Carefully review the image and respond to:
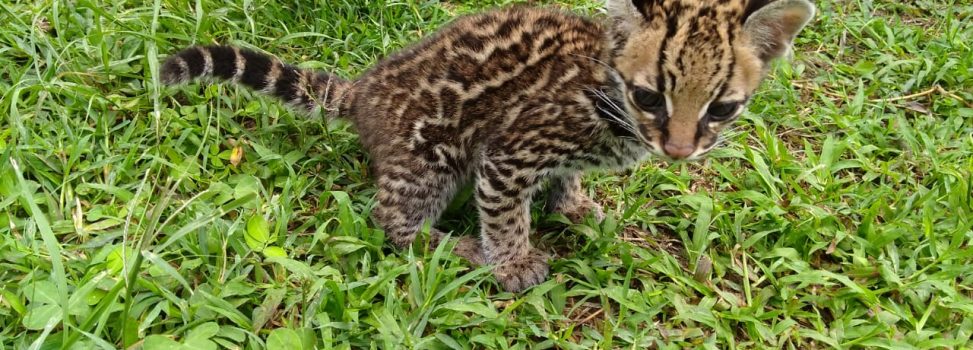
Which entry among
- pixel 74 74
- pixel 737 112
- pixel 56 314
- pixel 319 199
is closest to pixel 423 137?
pixel 319 199

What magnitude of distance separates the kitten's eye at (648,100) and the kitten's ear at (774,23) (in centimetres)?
42

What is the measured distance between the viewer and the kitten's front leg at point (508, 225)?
11.3ft

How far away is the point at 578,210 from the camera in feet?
13.1

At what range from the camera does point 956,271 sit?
3.54m

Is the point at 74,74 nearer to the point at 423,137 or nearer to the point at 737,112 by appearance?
the point at 423,137

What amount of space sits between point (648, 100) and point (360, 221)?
4.73ft

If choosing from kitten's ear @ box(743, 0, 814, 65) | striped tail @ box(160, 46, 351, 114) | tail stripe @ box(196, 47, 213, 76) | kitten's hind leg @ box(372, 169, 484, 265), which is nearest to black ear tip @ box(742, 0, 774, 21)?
kitten's ear @ box(743, 0, 814, 65)

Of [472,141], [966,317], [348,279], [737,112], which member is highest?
[737,112]

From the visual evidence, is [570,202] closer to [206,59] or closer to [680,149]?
[680,149]

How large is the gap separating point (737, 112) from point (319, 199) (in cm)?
200

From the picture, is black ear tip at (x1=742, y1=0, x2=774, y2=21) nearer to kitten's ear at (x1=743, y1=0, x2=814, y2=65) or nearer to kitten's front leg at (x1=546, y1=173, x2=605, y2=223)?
kitten's ear at (x1=743, y1=0, x2=814, y2=65)

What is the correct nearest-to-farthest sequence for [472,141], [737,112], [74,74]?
[737,112]
[472,141]
[74,74]

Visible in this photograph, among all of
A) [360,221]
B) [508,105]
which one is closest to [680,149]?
[508,105]

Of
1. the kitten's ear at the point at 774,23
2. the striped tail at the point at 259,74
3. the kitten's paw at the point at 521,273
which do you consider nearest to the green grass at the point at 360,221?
the kitten's paw at the point at 521,273
